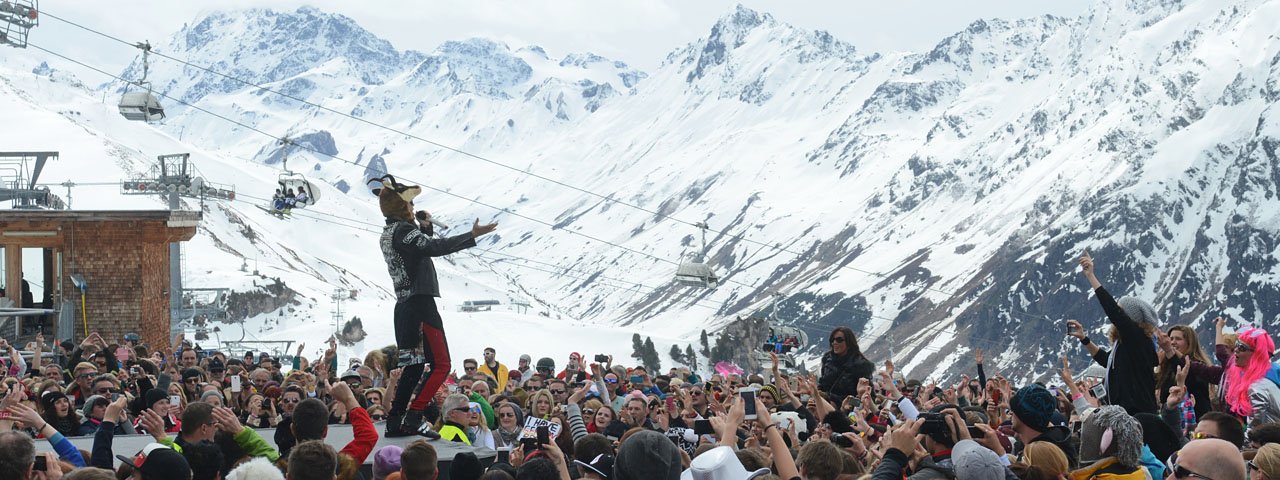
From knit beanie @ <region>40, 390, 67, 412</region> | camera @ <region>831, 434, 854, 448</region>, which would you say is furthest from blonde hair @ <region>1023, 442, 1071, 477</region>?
knit beanie @ <region>40, 390, 67, 412</region>

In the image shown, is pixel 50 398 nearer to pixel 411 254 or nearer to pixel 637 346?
pixel 411 254

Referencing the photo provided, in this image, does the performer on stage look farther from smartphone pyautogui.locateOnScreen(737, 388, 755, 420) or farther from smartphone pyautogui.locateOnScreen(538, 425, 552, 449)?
smartphone pyautogui.locateOnScreen(737, 388, 755, 420)

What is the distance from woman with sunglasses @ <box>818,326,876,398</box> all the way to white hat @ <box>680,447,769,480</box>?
15.8ft

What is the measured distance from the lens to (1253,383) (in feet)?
31.5

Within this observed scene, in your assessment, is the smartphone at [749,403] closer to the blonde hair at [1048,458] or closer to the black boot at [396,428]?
the blonde hair at [1048,458]

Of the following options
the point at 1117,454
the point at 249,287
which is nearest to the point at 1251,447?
the point at 1117,454

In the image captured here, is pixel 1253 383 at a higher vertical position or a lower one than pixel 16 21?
lower

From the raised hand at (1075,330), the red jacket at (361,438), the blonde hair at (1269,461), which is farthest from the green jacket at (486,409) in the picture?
the blonde hair at (1269,461)

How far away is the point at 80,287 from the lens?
98.0ft

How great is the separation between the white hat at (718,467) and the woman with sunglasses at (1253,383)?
4.71 m

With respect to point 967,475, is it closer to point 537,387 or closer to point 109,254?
point 537,387

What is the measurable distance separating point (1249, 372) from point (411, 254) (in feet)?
20.0

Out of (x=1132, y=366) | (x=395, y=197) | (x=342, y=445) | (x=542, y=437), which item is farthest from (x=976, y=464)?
(x=395, y=197)

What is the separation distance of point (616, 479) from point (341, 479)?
5.31ft
